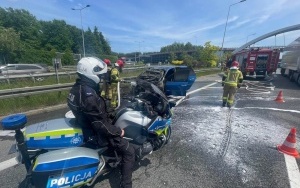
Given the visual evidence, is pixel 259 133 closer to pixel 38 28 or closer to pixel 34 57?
pixel 34 57

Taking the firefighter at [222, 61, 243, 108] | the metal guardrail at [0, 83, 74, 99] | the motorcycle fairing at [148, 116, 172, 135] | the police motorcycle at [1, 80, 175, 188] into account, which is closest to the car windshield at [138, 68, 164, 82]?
the firefighter at [222, 61, 243, 108]

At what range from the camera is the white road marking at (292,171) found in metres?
2.96

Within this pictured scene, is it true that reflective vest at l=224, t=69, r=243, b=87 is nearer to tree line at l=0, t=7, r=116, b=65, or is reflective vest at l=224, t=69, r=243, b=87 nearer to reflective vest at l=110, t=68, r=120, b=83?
reflective vest at l=110, t=68, r=120, b=83

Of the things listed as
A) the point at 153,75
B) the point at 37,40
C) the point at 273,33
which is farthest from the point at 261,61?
the point at 37,40

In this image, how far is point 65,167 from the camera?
7.15 ft

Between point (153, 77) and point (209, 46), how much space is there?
36.6 meters

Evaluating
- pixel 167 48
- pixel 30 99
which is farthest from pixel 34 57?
pixel 167 48

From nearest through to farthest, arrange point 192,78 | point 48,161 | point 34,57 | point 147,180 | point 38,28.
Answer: point 48,161 → point 147,180 → point 192,78 → point 34,57 → point 38,28

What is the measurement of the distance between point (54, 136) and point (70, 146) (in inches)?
9.1

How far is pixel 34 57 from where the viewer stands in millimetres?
39625

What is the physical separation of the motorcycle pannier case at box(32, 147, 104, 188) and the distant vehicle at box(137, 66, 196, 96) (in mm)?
5069

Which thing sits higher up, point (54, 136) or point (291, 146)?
point (54, 136)

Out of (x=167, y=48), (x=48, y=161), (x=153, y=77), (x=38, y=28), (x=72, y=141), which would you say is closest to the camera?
(x=48, y=161)

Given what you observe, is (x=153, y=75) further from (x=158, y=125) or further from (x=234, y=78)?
(x=158, y=125)
